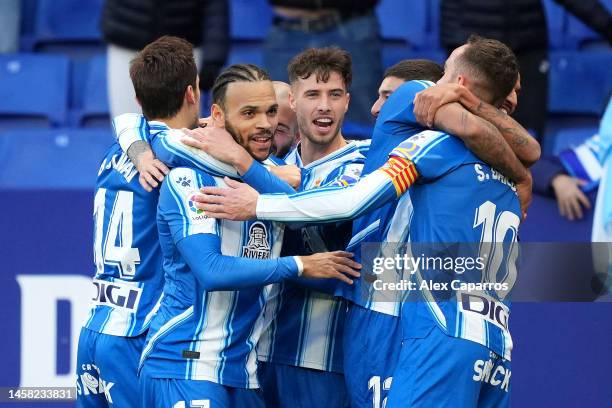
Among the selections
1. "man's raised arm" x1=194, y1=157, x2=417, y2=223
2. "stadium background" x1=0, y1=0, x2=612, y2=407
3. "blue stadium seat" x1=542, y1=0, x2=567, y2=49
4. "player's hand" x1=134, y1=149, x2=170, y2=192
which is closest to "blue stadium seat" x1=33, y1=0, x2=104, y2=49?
"stadium background" x1=0, y1=0, x2=612, y2=407

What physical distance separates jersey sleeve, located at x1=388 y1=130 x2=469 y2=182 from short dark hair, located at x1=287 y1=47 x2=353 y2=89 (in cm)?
92

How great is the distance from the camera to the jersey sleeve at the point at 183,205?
435cm

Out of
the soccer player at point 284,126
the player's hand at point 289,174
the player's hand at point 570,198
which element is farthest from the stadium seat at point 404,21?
the player's hand at point 289,174

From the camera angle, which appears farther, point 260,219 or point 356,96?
point 356,96

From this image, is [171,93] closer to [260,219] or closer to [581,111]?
[260,219]

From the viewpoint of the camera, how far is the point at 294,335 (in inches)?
198

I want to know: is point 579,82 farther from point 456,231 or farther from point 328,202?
point 328,202

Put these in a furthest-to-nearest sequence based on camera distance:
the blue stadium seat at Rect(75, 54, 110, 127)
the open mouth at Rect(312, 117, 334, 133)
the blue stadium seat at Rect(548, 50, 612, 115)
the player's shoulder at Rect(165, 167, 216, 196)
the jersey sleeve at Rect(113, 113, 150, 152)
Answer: the blue stadium seat at Rect(75, 54, 110, 127)
the blue stadium seat at Rect(548, 50, 612, 115)
the open mouth at Rect(312, 117, 334, 133)
the jersey sleeve at Rect(113, 113, 150, 152)
the player's shoulder at Rect(165, 167, 216, 196)

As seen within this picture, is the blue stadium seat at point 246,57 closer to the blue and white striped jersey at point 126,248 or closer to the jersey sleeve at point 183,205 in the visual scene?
the blue and white striped jersey at point 126,248

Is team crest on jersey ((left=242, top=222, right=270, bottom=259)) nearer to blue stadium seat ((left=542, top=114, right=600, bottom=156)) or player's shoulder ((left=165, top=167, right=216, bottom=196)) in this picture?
player's shoulder ((left=165, top=167, right=216, bottom=196))

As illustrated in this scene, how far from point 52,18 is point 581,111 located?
4.03 meters

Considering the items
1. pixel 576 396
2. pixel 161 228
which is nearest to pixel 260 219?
pixel 161 228

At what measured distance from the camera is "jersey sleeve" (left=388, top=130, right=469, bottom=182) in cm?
434

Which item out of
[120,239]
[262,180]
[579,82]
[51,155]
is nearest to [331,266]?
[262,180]
